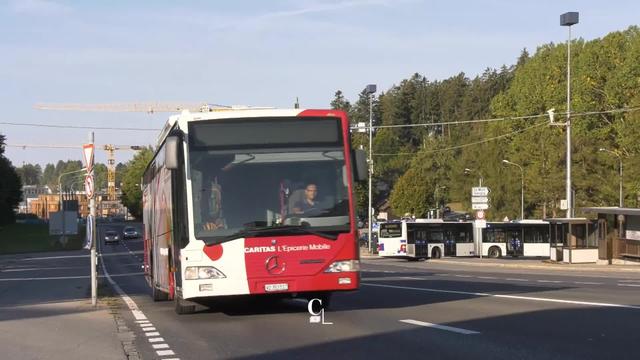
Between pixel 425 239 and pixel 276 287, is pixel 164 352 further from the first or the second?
pixel 425 239

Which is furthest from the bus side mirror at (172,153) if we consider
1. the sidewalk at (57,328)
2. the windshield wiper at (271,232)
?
the sidewalk at (57,328)

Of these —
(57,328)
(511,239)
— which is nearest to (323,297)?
(57,328)

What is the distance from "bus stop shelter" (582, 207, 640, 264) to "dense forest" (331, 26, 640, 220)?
2430 cm

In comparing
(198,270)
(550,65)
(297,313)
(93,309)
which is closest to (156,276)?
(93,309)

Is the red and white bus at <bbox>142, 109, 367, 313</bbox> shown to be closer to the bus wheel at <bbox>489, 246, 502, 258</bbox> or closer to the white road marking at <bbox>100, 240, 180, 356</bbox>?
the white road marking at <bbox>100, 240, 180, 356</bbox>

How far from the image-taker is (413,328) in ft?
40.9

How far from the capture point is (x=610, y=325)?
1225cm

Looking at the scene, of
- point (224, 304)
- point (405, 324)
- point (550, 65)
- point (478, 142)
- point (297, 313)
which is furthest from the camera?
point (478, 142)

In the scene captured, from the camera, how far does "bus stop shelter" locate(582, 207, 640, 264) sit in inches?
1625

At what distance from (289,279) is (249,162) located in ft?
6.37

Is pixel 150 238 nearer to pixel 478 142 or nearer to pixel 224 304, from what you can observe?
pixel 224 304

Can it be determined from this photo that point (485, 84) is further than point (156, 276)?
Yes

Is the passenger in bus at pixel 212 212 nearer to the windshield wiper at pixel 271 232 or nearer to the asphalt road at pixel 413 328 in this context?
the windshield wiper at pixel 271 232

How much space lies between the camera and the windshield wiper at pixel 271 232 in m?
13.3
